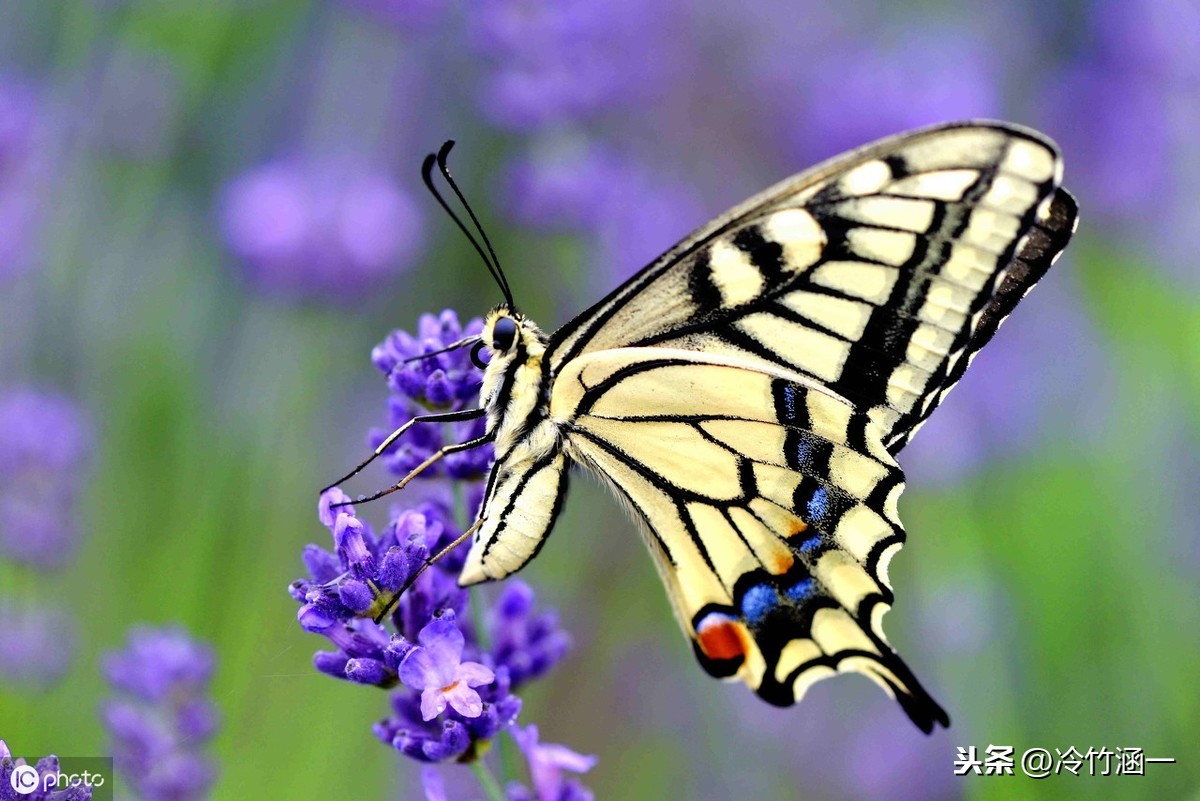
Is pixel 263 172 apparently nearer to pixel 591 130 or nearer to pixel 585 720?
pixel 591 130

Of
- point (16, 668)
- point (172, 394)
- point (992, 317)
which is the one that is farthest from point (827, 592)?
point (172, 394)

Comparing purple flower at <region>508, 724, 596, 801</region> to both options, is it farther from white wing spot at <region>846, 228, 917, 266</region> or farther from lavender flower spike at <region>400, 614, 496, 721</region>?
white wing spot at <region>846, 228, 917, 266</region>

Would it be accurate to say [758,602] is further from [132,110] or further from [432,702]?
[132,110]

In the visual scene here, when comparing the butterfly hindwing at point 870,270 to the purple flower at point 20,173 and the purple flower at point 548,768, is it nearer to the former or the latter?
the purple flower at point 548,768

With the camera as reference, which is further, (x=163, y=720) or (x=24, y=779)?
(x=163, y=720)

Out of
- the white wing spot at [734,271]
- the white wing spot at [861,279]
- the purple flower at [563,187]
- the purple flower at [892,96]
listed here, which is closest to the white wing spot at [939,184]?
the white wing spot at [861,279]

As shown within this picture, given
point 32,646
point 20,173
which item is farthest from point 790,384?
point 20,173

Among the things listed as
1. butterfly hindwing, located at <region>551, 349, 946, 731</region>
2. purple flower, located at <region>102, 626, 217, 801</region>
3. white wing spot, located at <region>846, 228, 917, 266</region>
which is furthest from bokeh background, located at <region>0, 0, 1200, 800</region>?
white wing spot, located at <region>846, 228, 917, 266</region>
